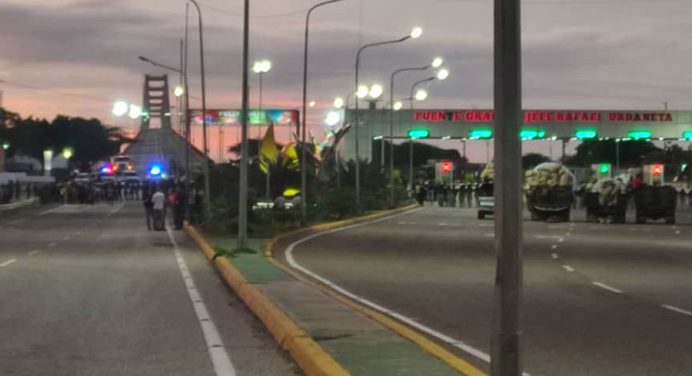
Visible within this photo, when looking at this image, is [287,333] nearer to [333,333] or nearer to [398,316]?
[333,333]

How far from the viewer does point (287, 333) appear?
12758mm

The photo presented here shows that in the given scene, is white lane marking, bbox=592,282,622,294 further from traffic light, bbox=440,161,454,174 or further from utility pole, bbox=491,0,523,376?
traffic light, bbox=440,161,454,174

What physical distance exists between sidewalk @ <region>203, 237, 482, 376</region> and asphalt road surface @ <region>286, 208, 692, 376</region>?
77cm

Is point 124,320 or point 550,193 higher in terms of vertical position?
point 550,193

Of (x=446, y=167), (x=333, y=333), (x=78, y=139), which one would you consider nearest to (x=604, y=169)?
(x=446, y=167)

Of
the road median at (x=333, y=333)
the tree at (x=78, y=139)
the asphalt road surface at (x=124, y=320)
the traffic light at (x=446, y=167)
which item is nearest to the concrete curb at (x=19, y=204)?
the traffic light at (x=446, y=167)

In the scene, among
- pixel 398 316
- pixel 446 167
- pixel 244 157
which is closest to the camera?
pixel 398 316

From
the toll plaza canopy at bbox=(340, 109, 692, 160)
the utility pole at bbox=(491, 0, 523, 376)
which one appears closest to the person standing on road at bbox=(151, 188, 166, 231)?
the toll plaza canopy at bbox=(340, 109, 692, 160)

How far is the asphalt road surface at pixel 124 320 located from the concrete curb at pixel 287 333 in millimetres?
150

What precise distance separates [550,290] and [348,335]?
849 cm

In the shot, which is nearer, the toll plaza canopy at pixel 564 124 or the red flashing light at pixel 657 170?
the toll plaza canopy at pixel 564 124

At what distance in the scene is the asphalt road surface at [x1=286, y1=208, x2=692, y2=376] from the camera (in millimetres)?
12555

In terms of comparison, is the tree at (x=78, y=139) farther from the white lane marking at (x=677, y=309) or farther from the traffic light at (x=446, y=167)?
the white lane marking at (x=677, y=309)

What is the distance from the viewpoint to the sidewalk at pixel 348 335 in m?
10.5
